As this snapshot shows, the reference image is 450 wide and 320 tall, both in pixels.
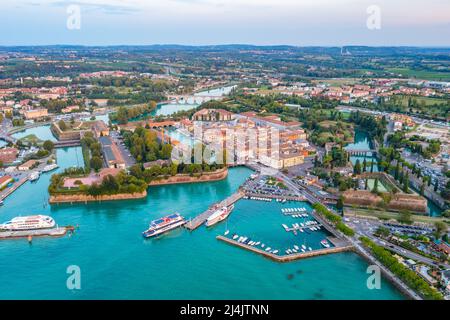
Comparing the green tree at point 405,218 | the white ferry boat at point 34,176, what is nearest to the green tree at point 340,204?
the green tree at point 405,218

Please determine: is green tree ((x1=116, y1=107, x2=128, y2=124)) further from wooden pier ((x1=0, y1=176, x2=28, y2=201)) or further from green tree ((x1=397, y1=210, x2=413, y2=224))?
green tree ((x1=397, y1=210, x2=413, y2=224))

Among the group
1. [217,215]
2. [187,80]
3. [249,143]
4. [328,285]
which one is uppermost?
[187,80]

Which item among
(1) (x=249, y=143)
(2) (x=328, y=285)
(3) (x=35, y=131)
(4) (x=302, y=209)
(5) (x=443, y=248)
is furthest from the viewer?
(3) (x=35, y=131)

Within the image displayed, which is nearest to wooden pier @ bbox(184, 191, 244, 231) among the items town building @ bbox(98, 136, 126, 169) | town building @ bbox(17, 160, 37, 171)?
town building @ bbox(98, 136, 126, 169)

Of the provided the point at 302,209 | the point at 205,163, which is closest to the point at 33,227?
the point at 205,163

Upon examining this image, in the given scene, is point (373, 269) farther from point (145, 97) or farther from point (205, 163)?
point (145, 97)

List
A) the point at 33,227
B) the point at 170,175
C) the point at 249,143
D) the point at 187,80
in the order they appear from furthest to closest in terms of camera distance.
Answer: the point at 187,80 → the point at 249,143 → the point at 170,175 → the point at 33,227
